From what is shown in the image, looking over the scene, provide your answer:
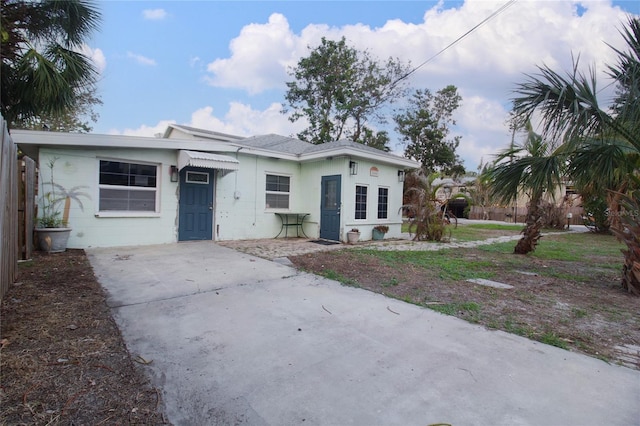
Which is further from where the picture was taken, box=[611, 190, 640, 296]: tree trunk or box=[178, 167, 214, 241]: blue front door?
box=[178, 167, 214, 241]: blue front door

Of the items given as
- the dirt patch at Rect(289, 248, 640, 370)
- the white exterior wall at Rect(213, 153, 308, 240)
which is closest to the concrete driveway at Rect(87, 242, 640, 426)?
the dirt patch at Rect(289, 248, 640, 370)

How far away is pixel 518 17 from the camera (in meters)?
8.62

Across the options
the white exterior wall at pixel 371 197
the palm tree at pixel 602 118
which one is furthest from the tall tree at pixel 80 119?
the palm tree at pixel 602 118

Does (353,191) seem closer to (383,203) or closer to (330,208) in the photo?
(330,208)

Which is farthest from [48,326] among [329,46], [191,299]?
[329,46]

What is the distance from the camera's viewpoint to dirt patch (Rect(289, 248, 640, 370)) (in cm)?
332

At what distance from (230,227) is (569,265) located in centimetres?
899

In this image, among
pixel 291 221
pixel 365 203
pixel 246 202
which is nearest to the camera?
pixel 246 202

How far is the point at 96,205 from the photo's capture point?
Answer: 810 centimetres

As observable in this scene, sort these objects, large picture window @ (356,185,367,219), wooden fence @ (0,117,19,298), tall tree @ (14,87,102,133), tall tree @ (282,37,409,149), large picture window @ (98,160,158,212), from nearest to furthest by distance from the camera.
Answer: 1. wooden fence @ (0,117,19,298)
2. large picture window @ (98,160,158,212)
3. large picture window @ (356,185,367,219)
4. tall tree @ (14,87,102,133)
5. tall tree @ (282,37,409,149)

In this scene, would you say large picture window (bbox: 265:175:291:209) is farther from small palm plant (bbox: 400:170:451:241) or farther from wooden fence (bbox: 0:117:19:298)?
wooden fence (bbox: 0:117:19:298)

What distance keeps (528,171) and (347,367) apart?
240 inches

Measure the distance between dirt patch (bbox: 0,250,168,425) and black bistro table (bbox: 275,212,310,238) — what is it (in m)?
7.43

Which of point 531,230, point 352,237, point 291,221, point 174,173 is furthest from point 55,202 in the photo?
point 531,230
